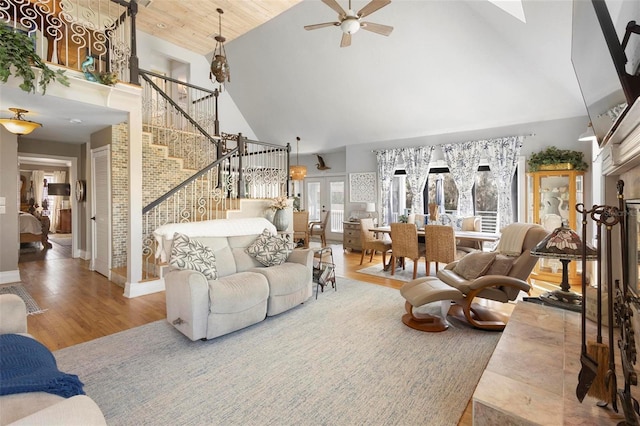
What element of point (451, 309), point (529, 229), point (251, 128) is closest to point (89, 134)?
point (251, 128)

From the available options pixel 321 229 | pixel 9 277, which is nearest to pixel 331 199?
pixel 321 229

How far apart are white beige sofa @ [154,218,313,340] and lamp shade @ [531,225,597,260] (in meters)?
2.38

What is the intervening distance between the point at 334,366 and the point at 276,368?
1.52 ft

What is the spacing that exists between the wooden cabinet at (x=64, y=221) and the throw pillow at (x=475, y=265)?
41.7 ft

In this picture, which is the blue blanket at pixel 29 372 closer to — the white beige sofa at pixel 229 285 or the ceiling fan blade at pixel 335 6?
the white beige sofa at pixel 229 285

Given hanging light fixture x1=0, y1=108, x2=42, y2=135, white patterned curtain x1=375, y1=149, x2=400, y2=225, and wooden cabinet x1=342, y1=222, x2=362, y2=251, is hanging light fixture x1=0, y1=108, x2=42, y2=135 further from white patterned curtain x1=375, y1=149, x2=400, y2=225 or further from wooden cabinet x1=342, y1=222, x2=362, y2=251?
white patterned curtain x1=375, y1=149, x2=400, y2=225

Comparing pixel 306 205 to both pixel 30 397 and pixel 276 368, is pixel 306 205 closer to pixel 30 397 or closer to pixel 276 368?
pixel 276 368

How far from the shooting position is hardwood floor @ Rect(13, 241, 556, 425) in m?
2.94

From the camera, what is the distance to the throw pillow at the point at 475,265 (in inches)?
133

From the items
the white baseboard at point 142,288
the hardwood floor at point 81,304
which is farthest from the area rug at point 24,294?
the white baseboard at point 142,288

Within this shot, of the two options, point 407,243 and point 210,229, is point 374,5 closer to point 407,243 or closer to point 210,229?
point 210,229

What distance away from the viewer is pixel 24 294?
4.02 meters

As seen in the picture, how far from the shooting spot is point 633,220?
181cm

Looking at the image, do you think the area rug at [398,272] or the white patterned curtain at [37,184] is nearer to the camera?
the area rug at [398,272]
